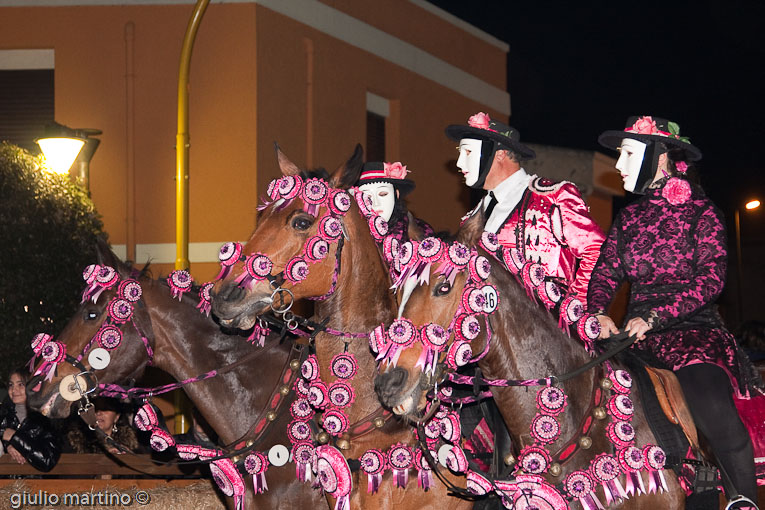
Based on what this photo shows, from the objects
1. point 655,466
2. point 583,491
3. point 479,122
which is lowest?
point 583,491

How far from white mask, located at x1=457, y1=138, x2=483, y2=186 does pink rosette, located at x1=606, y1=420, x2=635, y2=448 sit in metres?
1.81

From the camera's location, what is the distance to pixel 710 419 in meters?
4.54

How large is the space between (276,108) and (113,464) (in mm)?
5622

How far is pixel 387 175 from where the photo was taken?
6836 mm

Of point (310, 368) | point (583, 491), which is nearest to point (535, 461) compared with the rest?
point (583, 491)

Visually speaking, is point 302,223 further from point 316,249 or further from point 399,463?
point 399,463

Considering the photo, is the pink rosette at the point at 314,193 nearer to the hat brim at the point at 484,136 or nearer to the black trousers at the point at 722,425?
the hat brim at the point at 484,136

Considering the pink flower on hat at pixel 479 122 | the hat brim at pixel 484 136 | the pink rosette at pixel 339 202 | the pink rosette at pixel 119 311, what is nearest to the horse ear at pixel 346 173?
the pink rosette at pixel 339 202

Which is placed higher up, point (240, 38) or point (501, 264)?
point (240, 38)

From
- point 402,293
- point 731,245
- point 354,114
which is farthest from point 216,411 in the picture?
point 731,245

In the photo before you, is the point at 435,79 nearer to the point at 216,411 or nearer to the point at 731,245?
the point at 216,411

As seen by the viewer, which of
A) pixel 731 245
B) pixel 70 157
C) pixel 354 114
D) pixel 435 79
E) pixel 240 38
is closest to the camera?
pixel 70 157

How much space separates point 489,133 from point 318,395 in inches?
71.6

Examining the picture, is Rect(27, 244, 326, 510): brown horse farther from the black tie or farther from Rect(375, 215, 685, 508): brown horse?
Rect(375, 215, 685, 508): brown horse
